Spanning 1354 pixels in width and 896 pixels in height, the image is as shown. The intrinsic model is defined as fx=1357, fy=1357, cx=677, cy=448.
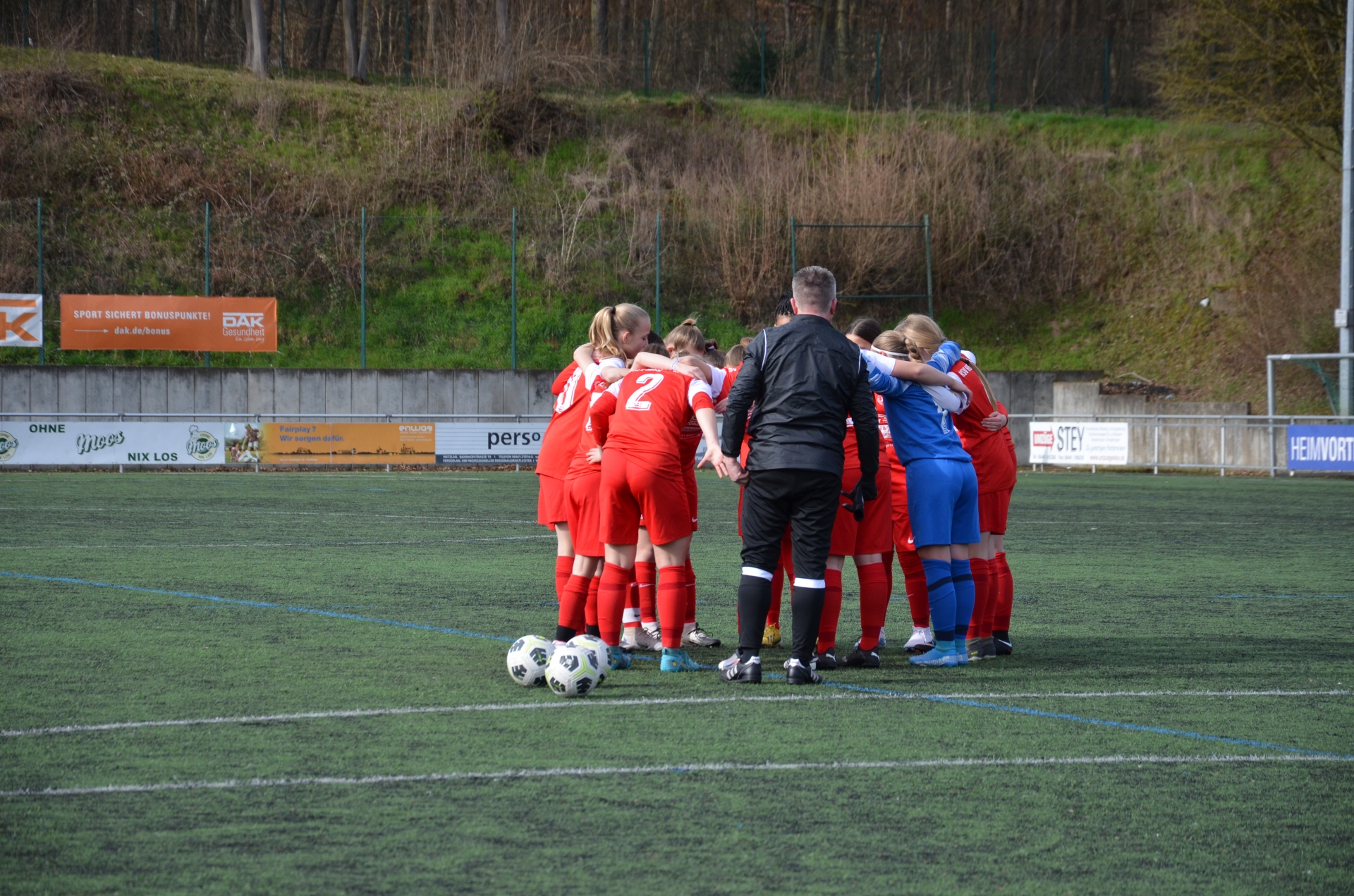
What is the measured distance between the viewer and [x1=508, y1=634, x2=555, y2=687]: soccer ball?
6215mm

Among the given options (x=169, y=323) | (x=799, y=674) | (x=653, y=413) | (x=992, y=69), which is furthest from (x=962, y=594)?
(x=992, y=69)

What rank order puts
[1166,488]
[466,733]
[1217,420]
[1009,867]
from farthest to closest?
[1217,420], [1166,488], [466,733], [1009,867]

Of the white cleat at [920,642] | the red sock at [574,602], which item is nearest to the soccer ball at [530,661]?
the red sock at [574,602]

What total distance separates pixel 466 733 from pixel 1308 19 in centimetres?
3152

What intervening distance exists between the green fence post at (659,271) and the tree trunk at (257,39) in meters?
13.4

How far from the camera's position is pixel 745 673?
6332 mm

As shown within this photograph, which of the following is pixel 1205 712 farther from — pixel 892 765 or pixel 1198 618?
pixel 1198 618

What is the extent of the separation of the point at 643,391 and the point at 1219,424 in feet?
73.6

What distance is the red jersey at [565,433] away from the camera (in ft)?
23.7

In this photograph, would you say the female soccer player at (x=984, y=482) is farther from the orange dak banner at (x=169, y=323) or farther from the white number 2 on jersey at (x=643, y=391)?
the orange dak banner at (x=169, y=323)

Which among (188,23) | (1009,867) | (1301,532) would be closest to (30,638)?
(1009,867)

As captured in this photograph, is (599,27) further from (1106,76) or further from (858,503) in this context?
(858,503)

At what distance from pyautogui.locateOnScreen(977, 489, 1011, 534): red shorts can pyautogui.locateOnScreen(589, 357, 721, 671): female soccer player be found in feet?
5.73

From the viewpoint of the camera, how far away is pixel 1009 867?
3.76 meters
